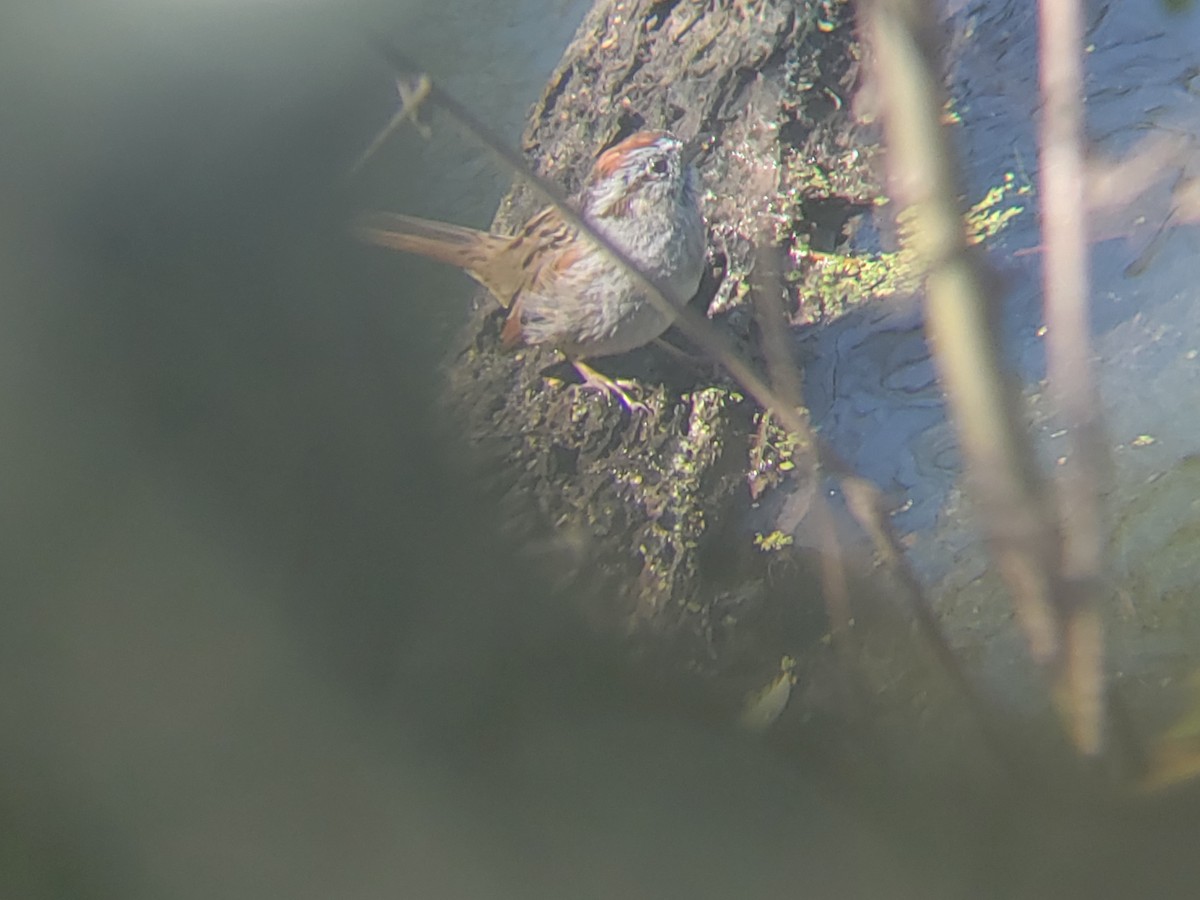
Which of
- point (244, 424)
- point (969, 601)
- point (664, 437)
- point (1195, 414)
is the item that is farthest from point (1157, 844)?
point (244, 424)

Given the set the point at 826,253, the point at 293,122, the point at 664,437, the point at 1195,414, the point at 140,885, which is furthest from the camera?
the point at 826,253

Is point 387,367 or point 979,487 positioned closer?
point 979,487

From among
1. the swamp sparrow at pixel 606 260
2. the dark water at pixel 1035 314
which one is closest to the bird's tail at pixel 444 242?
the swamp sparrow at pixel 606 260

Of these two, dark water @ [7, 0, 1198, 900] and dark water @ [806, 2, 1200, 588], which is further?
dark water @ [806, 2, 1200, 588]

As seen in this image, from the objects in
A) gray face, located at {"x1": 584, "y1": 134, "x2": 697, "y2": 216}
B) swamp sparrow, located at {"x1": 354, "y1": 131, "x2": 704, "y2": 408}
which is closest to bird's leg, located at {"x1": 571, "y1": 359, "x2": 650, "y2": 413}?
swamp sparrow, located at {"x1": 354, "y1": 131, "x2": 704, "y2": 408}

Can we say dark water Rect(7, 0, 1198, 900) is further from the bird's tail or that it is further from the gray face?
the gray face

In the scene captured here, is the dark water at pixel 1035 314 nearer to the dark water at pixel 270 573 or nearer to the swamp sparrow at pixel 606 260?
the dark water at pixel 270 573

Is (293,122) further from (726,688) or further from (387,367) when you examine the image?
(726,688)

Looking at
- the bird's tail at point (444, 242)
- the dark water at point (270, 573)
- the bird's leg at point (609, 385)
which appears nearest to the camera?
the dark water at point (270, 573)
